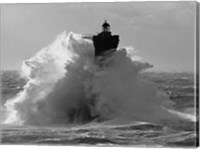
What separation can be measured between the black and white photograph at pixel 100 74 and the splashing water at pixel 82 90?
11 millimetres

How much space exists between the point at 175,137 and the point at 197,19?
4.10ft

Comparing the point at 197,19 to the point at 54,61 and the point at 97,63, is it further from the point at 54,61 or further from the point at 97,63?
the point at 54,61

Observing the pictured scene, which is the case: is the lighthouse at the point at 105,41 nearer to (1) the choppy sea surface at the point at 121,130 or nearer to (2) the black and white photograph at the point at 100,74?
(2) the black and white photograph at the point at 100,74

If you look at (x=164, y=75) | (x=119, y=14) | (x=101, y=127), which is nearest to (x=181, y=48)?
(x=164, y=75)

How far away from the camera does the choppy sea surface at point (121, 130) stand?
653 cm

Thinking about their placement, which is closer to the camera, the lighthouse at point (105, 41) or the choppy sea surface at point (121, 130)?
the choppy sea surface at point (121, 130)

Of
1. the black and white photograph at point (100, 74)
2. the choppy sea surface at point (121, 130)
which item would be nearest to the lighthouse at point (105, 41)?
the black and white photograph at point (100, 74)

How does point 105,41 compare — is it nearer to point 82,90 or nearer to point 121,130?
point 82,90

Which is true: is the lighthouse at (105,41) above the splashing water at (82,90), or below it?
above

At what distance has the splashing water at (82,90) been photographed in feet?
22.1

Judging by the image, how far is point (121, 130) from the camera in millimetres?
Answer: 6770

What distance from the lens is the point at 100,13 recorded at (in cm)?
675

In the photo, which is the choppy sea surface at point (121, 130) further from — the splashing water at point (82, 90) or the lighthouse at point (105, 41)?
the lighthouse at point (105, 41)

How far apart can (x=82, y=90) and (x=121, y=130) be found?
62cm
